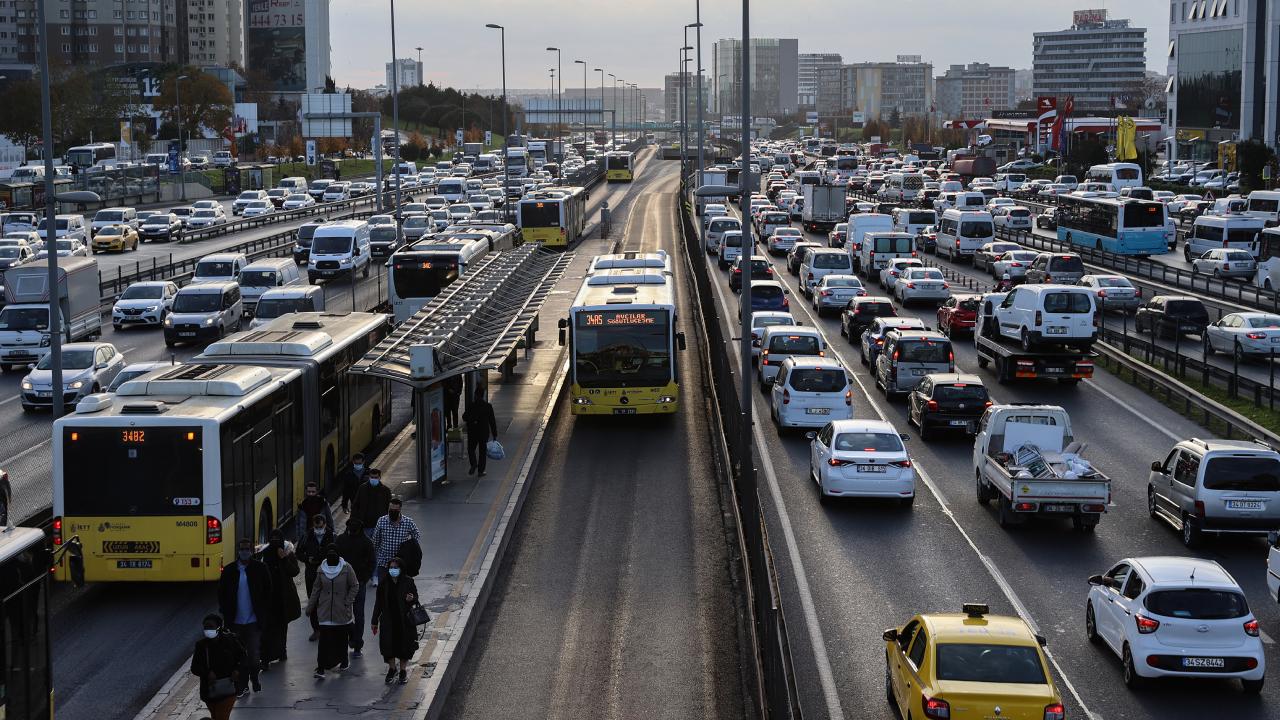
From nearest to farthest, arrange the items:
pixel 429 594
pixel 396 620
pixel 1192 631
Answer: pixel 396 620 → pixel 1192 631 → pixel 429 594

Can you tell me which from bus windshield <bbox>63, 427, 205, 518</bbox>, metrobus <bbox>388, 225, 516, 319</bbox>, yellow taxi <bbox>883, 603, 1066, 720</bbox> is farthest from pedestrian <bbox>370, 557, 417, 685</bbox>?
metrobus <bbox>388, 225, 516, 319</bbox>

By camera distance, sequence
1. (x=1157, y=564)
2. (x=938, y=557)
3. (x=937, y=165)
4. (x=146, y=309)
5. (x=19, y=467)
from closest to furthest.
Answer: (x=1157, y=564)
(x=938, y=557)
(x=19, y=467)
(x=146, y=309)
(x=937, y=165)

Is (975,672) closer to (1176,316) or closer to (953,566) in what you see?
(953,566)

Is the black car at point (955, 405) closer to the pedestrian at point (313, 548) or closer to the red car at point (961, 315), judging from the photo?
the red car at point (961, 315)

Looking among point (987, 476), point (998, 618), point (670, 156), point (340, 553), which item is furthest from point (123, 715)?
point (670, 156)

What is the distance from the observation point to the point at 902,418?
112ft

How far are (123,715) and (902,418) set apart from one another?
21.5 meters

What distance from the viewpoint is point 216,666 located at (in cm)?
1435

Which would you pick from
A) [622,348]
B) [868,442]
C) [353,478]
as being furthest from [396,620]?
[622,348]

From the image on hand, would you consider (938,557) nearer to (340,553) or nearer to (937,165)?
(340,553)

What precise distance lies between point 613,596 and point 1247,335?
27.4 meters

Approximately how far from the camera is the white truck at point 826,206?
8375 centimetres

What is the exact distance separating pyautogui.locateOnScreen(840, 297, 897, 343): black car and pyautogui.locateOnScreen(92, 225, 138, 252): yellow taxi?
4097 cm

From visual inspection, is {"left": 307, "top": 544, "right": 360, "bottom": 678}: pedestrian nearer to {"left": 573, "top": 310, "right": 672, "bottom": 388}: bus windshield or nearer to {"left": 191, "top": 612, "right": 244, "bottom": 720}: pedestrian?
{"left": 191, "top": 612, "right": 244, "bottom": 720}: pedestrian
